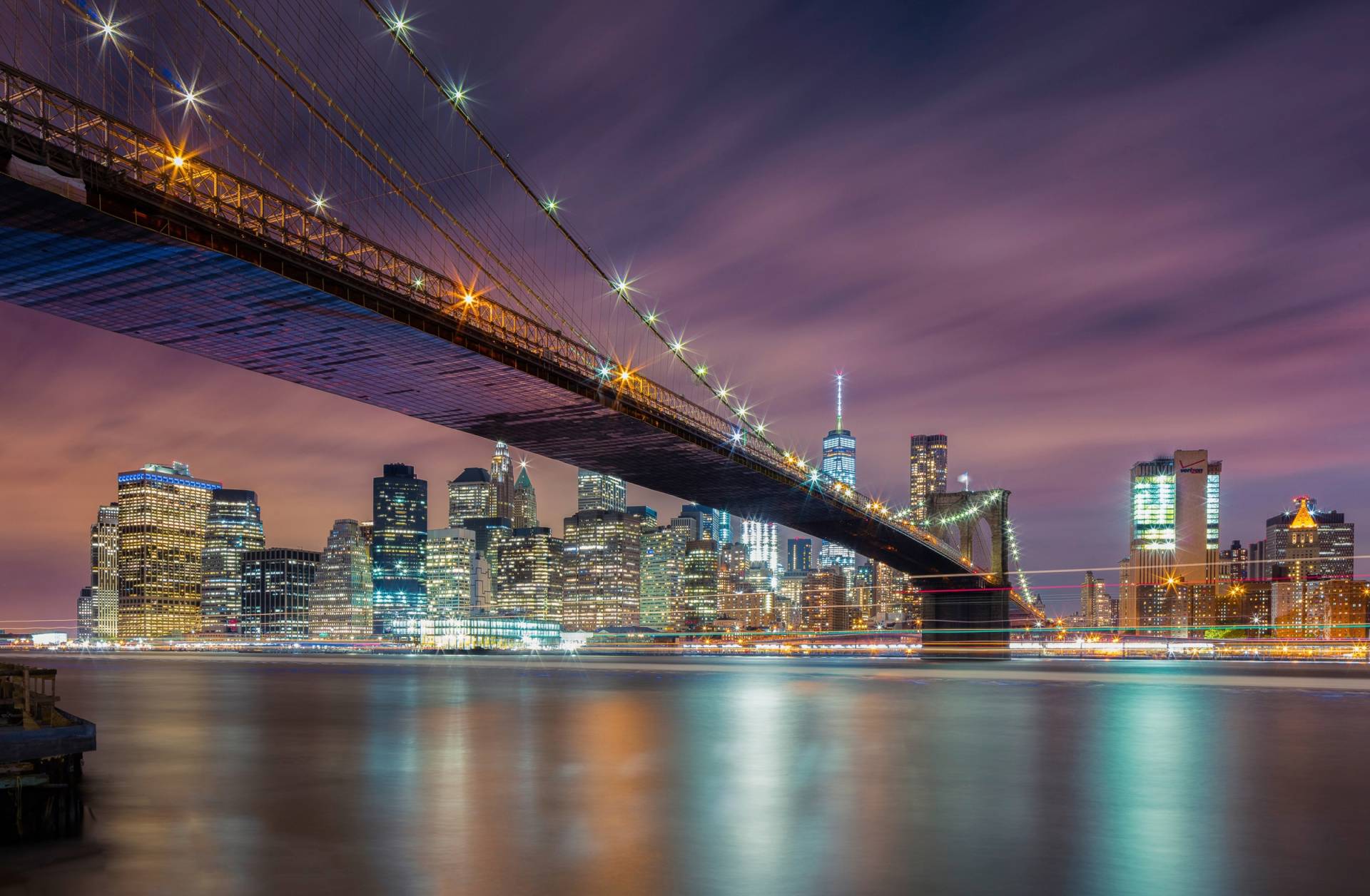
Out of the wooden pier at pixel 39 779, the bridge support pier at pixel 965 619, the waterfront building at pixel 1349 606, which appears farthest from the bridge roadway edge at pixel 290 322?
the waterfront building at pixel 1349 606

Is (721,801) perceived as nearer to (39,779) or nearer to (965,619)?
(39,779)

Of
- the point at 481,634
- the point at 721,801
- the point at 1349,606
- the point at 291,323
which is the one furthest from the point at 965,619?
the point at 1349,606

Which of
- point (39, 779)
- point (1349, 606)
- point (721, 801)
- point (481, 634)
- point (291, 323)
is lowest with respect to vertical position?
point (481, 634)

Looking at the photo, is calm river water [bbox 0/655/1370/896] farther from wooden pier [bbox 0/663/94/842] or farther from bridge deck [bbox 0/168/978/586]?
bridge deck [bbox 0/168/978/586]

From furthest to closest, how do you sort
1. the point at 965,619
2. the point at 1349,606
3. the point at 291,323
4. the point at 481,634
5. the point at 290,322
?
the point at 1349,606, the point at 481,634, the point at 965,619, the point at 291,323, the point at 290,322

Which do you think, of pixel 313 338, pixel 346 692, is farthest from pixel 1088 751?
pixel 346 692

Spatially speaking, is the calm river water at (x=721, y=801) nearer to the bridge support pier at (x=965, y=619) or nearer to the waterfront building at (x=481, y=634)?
the bridge support pier at (x=965, y=619)

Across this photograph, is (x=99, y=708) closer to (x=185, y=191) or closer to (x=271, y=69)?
(x=185, y=191)

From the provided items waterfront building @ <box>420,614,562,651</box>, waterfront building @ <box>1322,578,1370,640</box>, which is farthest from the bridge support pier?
waterfront building @ <box>1322,578,1370,640</box>
